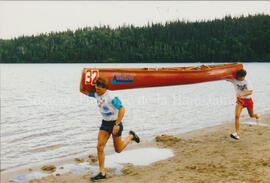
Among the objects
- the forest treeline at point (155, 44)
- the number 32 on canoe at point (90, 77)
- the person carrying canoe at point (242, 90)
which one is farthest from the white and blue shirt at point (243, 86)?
the forest treeline at point (155, 44)

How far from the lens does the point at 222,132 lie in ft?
32.4

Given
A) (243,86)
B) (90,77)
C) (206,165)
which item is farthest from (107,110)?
(243,86)

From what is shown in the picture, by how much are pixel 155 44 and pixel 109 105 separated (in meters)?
126

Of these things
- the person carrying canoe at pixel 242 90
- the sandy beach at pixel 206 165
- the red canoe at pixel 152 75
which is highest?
the red canoe at pixel 152 75

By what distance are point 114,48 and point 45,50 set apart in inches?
1328

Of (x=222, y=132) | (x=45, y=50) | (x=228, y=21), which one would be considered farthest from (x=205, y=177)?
(x=45, y=50)

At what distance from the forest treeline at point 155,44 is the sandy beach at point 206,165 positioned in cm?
10510

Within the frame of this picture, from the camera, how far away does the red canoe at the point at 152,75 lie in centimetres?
688

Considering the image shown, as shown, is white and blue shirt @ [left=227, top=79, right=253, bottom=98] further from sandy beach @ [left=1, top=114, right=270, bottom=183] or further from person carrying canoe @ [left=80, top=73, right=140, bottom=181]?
person carrying canoe @ [left=80, top=73, right=140, bottom=181]

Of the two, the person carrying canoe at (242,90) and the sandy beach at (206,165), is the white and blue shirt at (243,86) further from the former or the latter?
the sandy beach at (206,165)

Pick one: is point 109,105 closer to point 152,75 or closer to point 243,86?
point 152,75

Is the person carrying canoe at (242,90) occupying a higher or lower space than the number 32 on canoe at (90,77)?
lower

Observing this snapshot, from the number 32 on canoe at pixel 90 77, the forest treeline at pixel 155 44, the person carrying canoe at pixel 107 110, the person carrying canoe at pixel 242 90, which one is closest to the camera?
the person carrying canoe at pixel 107 110

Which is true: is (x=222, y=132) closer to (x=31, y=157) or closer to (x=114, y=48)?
(x=31, y=157)
